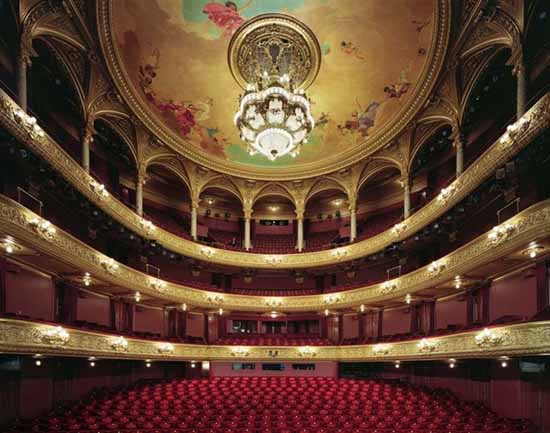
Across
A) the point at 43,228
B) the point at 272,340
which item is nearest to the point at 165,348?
the point at 272,340

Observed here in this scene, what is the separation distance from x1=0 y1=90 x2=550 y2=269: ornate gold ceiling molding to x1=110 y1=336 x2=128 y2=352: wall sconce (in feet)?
14.1

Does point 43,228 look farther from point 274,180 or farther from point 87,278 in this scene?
point 274,180

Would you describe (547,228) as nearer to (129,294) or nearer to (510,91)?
(510,91)

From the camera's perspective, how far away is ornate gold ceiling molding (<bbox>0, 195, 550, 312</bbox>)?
9.47 meters

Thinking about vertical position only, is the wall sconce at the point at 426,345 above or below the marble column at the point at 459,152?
below

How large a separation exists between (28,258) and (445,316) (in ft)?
49.6

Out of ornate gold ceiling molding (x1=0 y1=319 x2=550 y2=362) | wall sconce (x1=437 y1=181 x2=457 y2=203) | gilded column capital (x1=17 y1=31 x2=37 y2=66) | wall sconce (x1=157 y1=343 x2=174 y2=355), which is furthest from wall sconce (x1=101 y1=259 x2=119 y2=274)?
wall sconce (x1=437 y1=181 x2=457 y2=203)

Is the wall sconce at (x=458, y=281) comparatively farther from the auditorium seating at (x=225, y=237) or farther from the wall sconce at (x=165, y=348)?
the auditorium seating at (x=225, y=237)

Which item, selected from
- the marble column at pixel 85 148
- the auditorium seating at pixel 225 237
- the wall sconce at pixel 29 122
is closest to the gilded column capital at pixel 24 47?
the wall sconce at pixel 29 122

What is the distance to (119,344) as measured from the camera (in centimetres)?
1394

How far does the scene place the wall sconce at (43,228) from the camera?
1019 cm

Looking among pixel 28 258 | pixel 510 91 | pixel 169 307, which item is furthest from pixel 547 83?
pixel 169 307

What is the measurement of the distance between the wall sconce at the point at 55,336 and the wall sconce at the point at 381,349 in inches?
461

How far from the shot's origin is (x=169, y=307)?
19359mm
